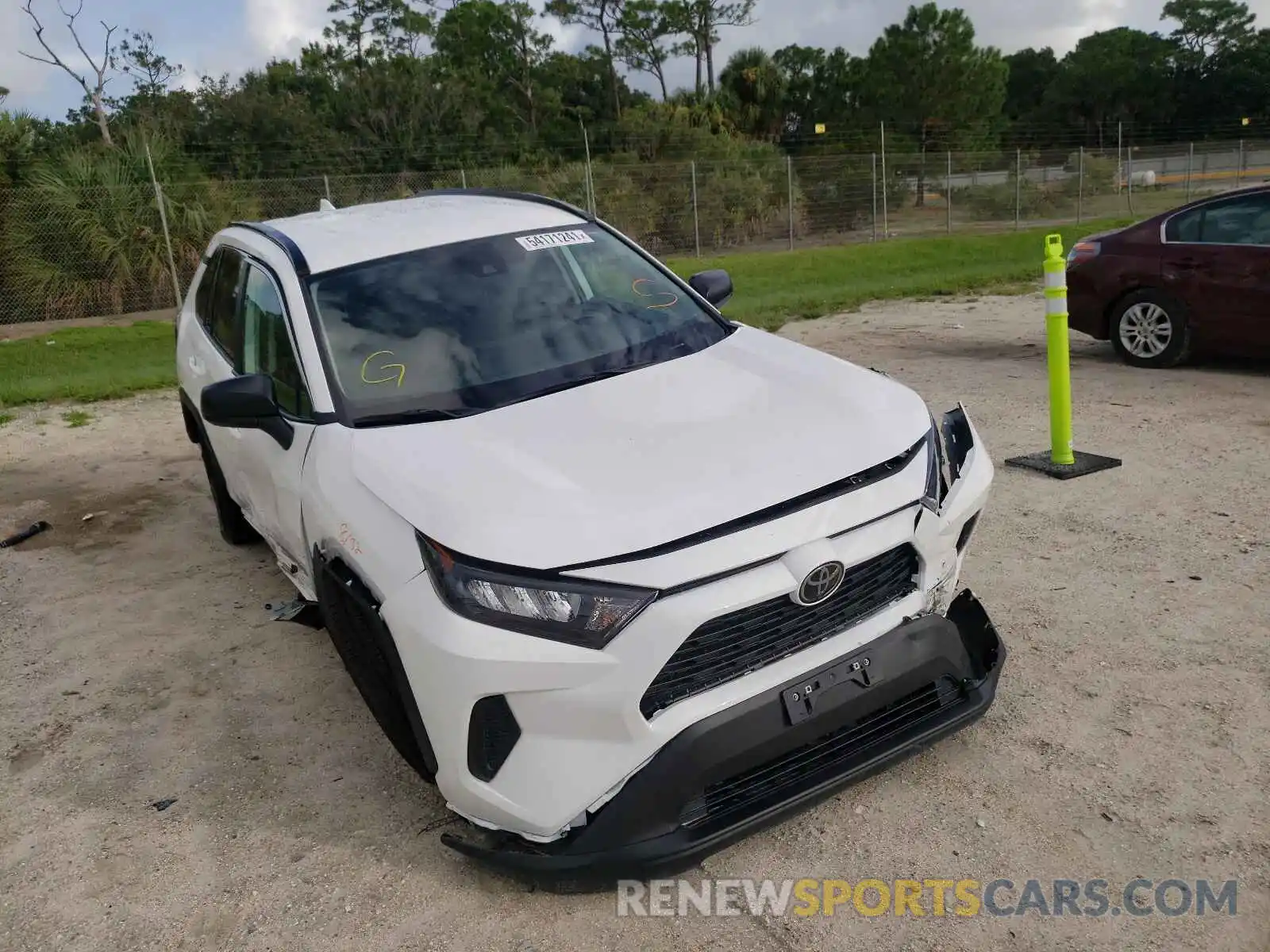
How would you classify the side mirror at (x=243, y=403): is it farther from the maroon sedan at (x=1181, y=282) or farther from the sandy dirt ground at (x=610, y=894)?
the maroon sedan at (x=1181, y=282)

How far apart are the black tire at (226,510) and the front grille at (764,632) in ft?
12.1

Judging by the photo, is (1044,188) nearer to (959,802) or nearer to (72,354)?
(72,354)

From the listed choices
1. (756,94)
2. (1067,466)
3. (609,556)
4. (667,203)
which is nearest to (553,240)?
(609,556)

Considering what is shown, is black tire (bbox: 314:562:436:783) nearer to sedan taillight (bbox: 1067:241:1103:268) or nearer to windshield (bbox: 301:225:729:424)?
windshield (bbox: 301:225:729:424)

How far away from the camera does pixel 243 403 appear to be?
365cm

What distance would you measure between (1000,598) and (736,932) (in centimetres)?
227

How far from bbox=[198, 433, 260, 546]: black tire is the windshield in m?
2.15

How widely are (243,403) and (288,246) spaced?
3.04ft

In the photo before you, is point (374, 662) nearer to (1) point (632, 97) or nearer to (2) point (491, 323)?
(2) point (491, 323)

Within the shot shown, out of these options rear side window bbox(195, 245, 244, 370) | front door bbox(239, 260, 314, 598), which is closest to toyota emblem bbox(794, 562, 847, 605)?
front door bbox(239, 260, 314, 598)

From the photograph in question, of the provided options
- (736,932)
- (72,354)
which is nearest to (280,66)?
(72,354)

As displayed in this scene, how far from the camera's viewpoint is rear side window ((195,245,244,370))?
191 inches

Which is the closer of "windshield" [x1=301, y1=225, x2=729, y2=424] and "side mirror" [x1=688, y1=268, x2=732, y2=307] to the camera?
"windshield" [x1=301, y1=225, x2=729, y2=424]

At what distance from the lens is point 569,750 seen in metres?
2.67
